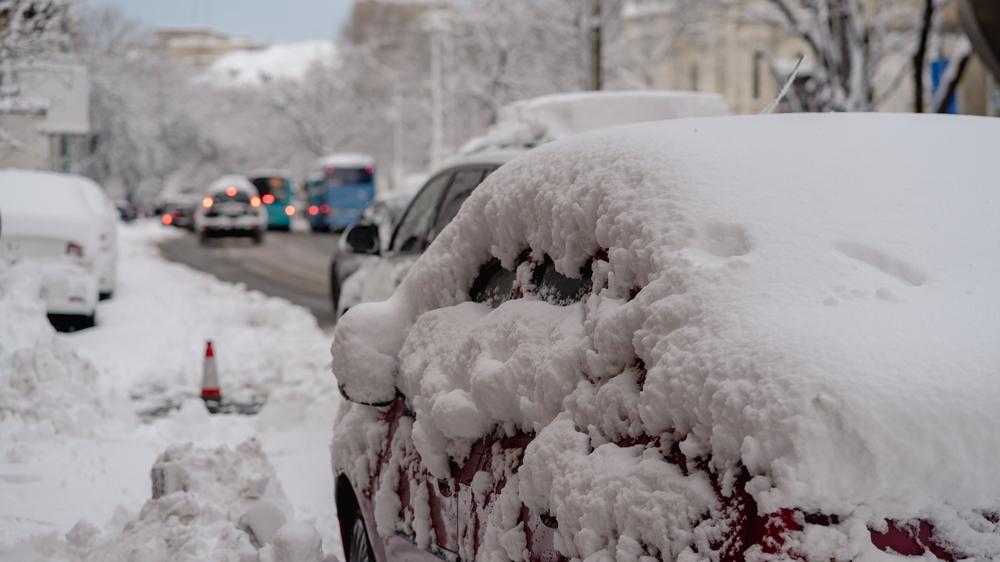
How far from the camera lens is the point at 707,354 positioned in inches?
100.0

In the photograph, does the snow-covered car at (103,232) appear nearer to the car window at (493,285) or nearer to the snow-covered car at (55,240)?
the snow-covered car at (55,240)

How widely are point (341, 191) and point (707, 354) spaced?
2123 inches

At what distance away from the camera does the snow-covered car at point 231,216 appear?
1594 inches

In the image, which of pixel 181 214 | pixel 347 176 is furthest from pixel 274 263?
pixel 181 214

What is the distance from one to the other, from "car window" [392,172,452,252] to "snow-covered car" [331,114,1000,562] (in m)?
3.61

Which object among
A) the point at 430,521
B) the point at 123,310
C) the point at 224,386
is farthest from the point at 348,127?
the point at 430,521

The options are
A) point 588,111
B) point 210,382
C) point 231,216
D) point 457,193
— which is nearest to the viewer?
point 457,193

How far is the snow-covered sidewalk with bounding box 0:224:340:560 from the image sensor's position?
6.15 metres

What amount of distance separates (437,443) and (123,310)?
13.4 metres

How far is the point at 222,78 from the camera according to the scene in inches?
5305

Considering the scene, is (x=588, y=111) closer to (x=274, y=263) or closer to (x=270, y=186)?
(x=274, y=263)

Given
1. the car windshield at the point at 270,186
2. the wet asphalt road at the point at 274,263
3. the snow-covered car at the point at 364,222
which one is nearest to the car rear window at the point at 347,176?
the car windshield at the point at 270,186

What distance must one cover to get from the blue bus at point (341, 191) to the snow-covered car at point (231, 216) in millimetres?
12685

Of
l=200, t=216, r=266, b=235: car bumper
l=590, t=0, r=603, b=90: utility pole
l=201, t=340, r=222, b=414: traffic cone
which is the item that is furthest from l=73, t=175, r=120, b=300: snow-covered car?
l=200, t=216, r=266, b=235: car bumper
